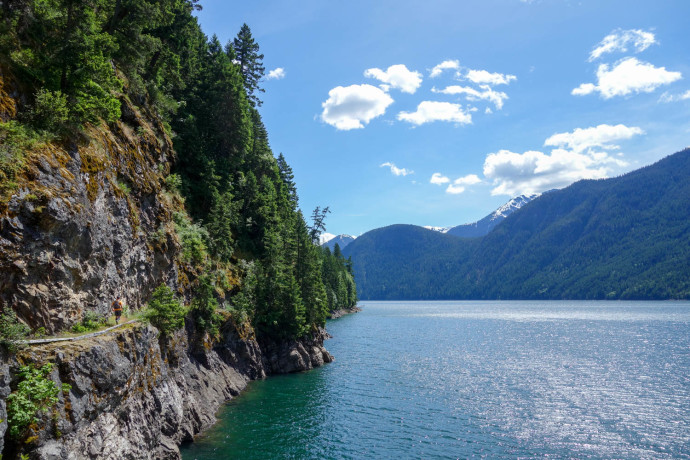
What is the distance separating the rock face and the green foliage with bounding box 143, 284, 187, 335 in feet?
3.11

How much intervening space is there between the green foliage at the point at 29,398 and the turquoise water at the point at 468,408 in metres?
13.3

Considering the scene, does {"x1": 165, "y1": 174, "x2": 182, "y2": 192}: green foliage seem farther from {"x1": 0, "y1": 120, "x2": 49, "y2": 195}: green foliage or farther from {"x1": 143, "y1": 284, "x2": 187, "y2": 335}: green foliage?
{"x1": 0, "y1": 120, "x2": 49, "y2": 195}: green foliage

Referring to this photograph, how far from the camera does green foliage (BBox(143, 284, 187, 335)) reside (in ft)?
85.0

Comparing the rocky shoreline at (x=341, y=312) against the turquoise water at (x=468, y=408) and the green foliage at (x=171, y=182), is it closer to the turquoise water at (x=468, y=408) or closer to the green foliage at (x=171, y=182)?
the turquoise water at (x=468, y=408)

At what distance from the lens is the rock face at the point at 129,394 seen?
15.4 meters

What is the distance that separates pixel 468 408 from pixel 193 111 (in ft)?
155

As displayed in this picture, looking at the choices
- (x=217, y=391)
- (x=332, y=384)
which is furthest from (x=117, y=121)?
(x=332, y=384)

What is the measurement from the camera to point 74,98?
20938mm

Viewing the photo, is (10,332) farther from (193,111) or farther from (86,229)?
(193,111)

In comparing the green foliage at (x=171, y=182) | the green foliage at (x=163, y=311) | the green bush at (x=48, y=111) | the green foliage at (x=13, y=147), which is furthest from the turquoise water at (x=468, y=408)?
the green foliage at (x=171, y=182)

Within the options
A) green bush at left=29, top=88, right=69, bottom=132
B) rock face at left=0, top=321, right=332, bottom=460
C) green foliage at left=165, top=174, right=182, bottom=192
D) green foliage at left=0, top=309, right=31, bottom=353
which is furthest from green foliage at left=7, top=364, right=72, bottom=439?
green foliage at left=165, top=174, right=182, bottom=192

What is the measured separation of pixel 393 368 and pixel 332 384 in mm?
12848

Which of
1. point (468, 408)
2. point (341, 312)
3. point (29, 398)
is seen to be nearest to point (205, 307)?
point (29, 398)

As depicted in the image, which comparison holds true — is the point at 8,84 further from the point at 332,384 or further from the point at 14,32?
the point at 332,384
